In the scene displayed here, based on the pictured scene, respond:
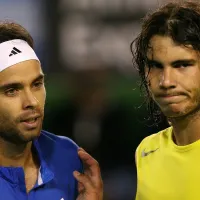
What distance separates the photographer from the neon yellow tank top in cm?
310

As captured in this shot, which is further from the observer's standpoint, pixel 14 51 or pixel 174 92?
pixel 14 51

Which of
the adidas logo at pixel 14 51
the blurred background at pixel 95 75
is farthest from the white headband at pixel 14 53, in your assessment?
the blurred background at pixel 95 75

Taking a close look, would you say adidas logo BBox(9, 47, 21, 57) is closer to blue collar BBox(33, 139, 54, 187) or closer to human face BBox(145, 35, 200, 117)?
blue collar BBox(33, 139, 54, 187)

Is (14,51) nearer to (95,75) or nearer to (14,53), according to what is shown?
(14,53)

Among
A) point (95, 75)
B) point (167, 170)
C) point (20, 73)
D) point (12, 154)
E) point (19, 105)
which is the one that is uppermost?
point (95, 75)

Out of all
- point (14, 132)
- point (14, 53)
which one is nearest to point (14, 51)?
point (14, 53)

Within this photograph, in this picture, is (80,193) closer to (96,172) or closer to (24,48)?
(96,172)

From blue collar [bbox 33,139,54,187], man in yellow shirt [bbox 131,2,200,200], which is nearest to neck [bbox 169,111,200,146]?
man in yellow shirt [bbox 131,2,200,200]

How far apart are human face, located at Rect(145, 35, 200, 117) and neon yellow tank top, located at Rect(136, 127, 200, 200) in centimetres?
19

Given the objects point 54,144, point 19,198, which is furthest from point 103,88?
point 19,198

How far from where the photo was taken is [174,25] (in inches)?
125

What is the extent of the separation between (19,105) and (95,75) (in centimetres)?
257

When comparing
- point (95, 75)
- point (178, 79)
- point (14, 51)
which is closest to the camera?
point (178, 79)

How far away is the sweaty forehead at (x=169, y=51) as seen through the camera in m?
3.08
